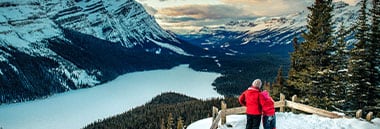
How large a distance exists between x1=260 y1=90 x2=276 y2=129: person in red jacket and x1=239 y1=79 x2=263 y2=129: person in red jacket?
23 centimetres

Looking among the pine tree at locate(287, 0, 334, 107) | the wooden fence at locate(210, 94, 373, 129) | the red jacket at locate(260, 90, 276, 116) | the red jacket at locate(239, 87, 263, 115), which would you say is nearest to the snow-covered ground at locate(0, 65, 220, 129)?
the pine tree at locate(287, 0, 334, 107)

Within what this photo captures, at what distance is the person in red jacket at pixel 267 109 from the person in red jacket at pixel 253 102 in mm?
228

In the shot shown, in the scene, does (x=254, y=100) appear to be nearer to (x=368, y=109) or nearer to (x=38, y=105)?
(x=368, y=109)

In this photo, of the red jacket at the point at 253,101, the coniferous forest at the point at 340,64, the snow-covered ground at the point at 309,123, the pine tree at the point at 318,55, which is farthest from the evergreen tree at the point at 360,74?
the red jacket at the point at 253,101

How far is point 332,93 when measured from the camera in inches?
1199

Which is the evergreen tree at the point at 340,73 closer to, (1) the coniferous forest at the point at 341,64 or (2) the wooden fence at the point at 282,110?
(1) the coniferous forest at the point at 341,64

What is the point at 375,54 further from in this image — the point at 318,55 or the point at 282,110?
the point at 282,110

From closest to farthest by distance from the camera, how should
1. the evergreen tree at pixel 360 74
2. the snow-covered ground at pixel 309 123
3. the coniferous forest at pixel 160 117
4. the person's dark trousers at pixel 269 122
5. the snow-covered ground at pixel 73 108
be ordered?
the person's dark trousers at pixel 269 122 < the snow-covered ground at pixel 309 123 < the evergreen tree at pixel 360 74 < the coniferous forest at pixel 160 117 < the snow-covered ground at pixel 73 108

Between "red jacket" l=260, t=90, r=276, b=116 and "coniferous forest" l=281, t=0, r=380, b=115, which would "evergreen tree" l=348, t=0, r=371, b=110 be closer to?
"coniferous forest" l=281, t=0, r=380, b=115

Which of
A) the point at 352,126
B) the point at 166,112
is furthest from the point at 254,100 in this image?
the point at 166,112

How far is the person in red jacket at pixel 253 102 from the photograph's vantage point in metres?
16.5

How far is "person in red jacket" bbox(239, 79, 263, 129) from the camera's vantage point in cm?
1647

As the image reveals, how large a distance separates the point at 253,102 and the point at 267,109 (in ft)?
2.61

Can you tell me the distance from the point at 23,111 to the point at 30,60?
51.7 meters
